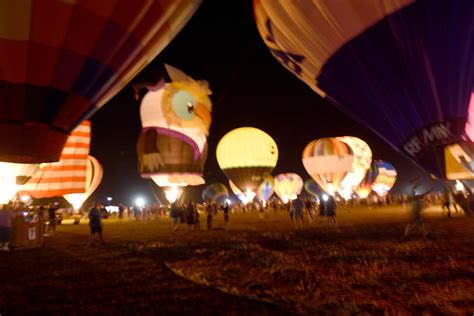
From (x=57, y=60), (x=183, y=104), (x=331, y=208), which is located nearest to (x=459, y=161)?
(x=331, y=208)

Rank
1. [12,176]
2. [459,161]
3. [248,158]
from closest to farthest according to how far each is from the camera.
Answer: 1. [459,161]
2. [12,176]
3. [248,158]

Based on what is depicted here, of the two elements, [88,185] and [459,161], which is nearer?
[459,161]

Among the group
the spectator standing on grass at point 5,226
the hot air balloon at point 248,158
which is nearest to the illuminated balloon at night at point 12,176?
the spectator standing on grass at point 5,226

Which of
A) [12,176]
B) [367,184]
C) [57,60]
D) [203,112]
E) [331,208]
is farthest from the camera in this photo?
[367,184]

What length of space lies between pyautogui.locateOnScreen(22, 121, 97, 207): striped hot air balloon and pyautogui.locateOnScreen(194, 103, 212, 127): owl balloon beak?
6.86 metres

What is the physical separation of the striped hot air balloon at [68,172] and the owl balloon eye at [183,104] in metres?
5.58

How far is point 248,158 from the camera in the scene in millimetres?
28766

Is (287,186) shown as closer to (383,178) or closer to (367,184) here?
(367,184)

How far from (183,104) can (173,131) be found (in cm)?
174

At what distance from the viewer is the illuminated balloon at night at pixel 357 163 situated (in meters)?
29.4

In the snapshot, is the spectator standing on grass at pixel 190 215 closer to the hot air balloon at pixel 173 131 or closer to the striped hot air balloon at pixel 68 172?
the hot air balloon at pixel 173 131

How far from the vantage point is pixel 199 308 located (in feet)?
11.2

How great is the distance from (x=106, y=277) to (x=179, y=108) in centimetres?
1686

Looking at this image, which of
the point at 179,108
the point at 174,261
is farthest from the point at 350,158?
the point at 174,261
